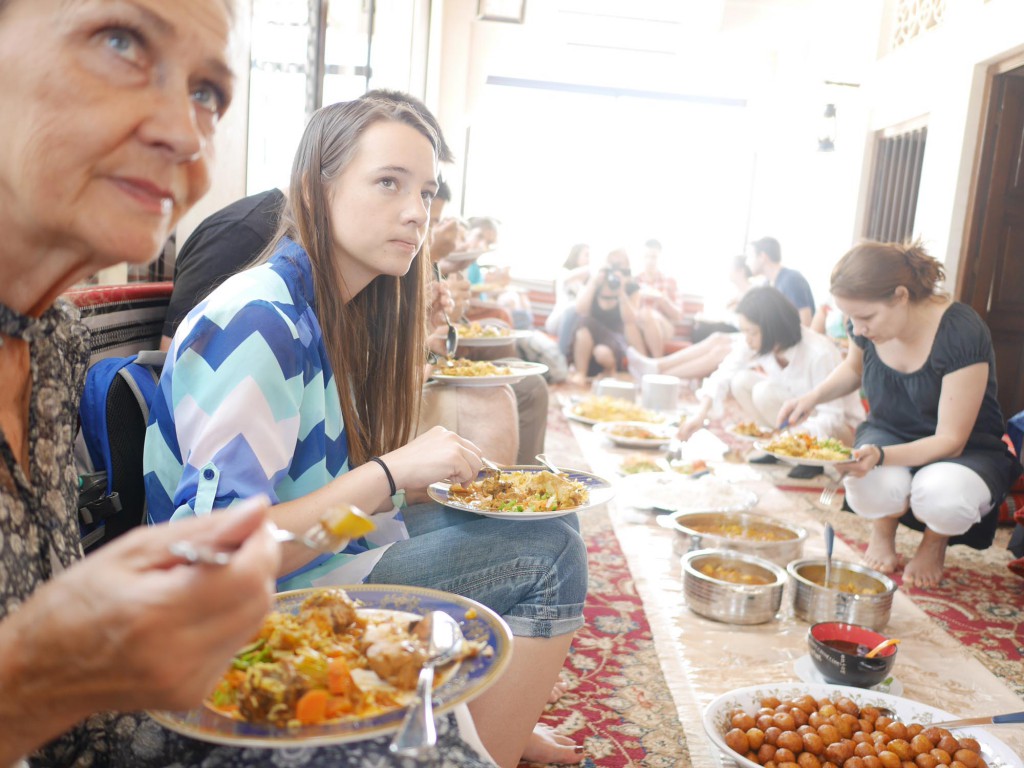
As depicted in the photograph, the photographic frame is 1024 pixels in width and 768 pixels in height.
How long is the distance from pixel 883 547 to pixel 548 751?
197 cm

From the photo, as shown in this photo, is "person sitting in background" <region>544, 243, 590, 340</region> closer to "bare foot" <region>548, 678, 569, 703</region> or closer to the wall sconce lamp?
the wall sconce lamp

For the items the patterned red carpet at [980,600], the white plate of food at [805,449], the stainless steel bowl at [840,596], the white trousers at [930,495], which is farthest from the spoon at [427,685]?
the white trousers at [930,495]

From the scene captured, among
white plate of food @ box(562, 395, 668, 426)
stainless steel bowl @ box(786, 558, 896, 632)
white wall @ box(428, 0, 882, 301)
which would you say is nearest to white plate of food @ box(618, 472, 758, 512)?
stainless steel bowl @ box(786, 558, 896, 632)

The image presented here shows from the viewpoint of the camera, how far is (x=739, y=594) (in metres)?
2.53

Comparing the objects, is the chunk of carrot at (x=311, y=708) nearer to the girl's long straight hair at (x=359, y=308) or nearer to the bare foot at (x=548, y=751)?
the girl's long straight hair at (x=359, y=308)

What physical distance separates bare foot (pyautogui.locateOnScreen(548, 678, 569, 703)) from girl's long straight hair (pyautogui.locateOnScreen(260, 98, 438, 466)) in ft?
2.51

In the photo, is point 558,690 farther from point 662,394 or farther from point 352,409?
point 662,394

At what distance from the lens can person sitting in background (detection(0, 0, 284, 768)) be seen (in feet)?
1.87

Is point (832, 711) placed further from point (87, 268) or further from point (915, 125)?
point (915, 125)

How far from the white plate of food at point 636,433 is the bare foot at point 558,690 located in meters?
2.68

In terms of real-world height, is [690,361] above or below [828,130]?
below

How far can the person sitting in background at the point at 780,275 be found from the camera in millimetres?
7306

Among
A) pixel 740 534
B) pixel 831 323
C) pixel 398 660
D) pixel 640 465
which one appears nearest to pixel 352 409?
pixel 398 660

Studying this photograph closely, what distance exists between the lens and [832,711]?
1717 millimetres
